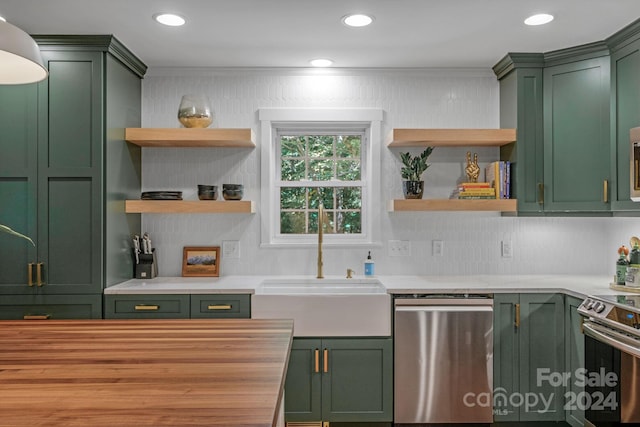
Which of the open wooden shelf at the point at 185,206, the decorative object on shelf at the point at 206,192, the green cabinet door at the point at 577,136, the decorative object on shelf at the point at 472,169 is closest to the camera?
the green cabinet door at the point at 577,136

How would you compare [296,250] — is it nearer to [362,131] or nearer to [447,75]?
[362,131]

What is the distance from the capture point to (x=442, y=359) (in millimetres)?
2885

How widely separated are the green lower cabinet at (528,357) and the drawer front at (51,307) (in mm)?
2463

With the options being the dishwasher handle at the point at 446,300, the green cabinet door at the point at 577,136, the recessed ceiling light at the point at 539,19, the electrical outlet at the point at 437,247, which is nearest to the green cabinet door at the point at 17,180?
→ the dishwasher handle at the point at 446,300

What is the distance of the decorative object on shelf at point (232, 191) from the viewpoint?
10.9 feet

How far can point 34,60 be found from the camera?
1332 mm

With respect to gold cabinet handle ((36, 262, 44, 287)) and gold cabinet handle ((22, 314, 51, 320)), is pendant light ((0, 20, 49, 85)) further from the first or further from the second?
gold cabinet handle ((22, 314, 51, 320))

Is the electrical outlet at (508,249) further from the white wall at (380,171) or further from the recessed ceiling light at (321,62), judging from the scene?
the recessed ceiling light at (321,62)

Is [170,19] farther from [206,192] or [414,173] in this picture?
[414,173]

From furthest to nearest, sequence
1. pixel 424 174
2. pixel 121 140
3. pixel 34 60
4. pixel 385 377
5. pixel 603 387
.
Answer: pixel 424 174, pixel 121 140, pixel 385 377, pixel 603 387, pixel 34 60

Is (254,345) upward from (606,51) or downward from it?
downward

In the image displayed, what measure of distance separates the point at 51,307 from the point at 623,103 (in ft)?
12.1

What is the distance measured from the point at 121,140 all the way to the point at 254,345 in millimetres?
2173

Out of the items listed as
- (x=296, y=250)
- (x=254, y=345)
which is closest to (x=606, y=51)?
(x=296, y=250)
